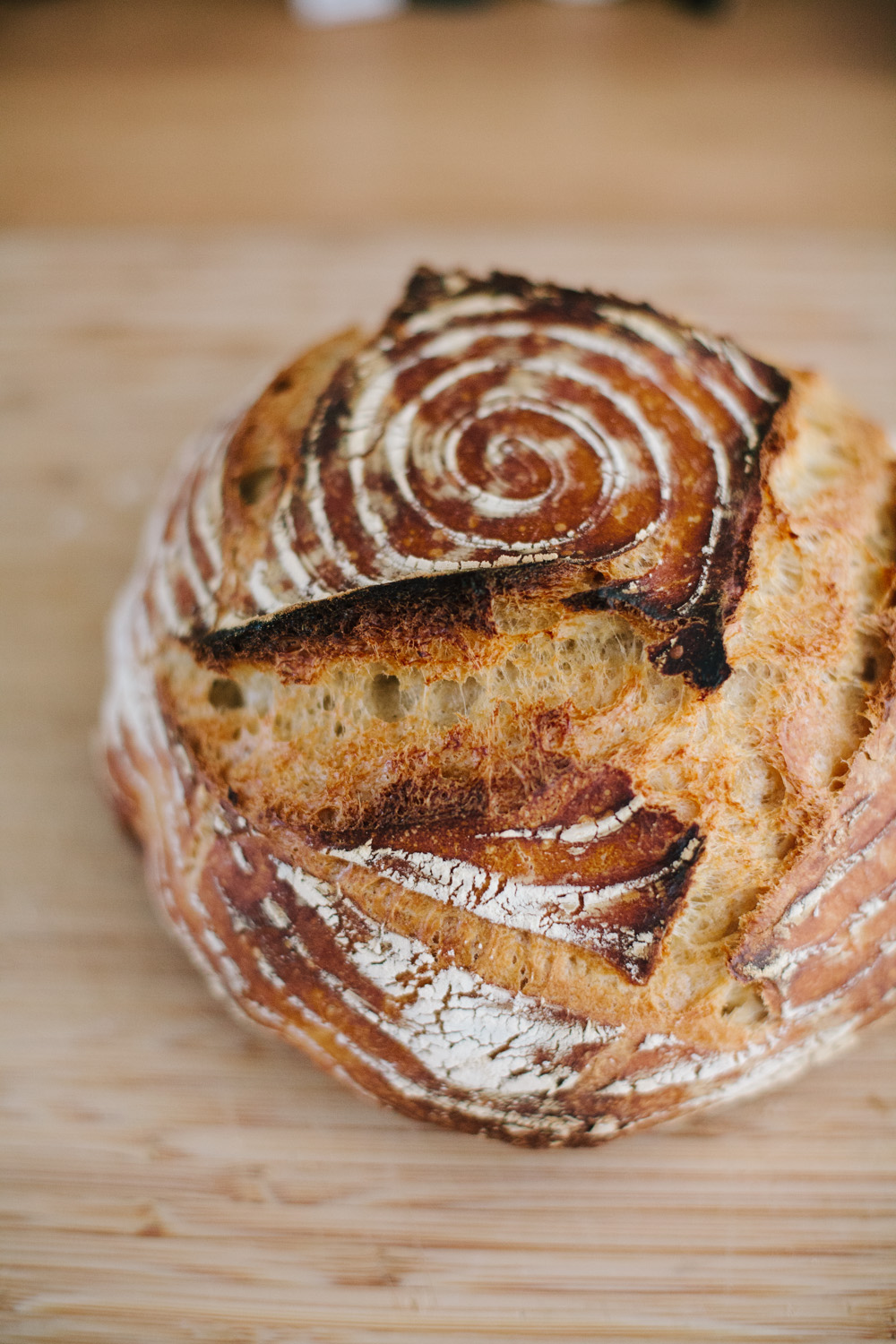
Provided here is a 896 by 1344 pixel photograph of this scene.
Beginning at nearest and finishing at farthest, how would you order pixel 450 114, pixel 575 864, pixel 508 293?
pixel 575 864, pixel 508 293, pixel 450 114

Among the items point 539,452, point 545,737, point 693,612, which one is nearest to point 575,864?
point 545,737

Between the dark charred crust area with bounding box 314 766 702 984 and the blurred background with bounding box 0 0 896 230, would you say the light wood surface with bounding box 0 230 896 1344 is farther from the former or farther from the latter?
the blurred background with bounding box 0 0 896 230

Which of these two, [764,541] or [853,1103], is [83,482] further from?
[853,1103]

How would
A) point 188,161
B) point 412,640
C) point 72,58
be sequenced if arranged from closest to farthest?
point 412,640 < point 188,161 < point 72,58

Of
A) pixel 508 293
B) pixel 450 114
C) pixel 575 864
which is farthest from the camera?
pixel 450 114

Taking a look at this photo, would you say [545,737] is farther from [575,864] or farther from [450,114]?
[450,114]

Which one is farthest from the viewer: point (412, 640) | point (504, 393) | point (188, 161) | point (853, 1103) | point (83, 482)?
point (188, 161)

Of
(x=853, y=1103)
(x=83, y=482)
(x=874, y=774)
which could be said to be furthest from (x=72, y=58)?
(x=853, y=1103)

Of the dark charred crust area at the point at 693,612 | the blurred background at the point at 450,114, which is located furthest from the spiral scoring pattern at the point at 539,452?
the blurred background at the point at 450,114
